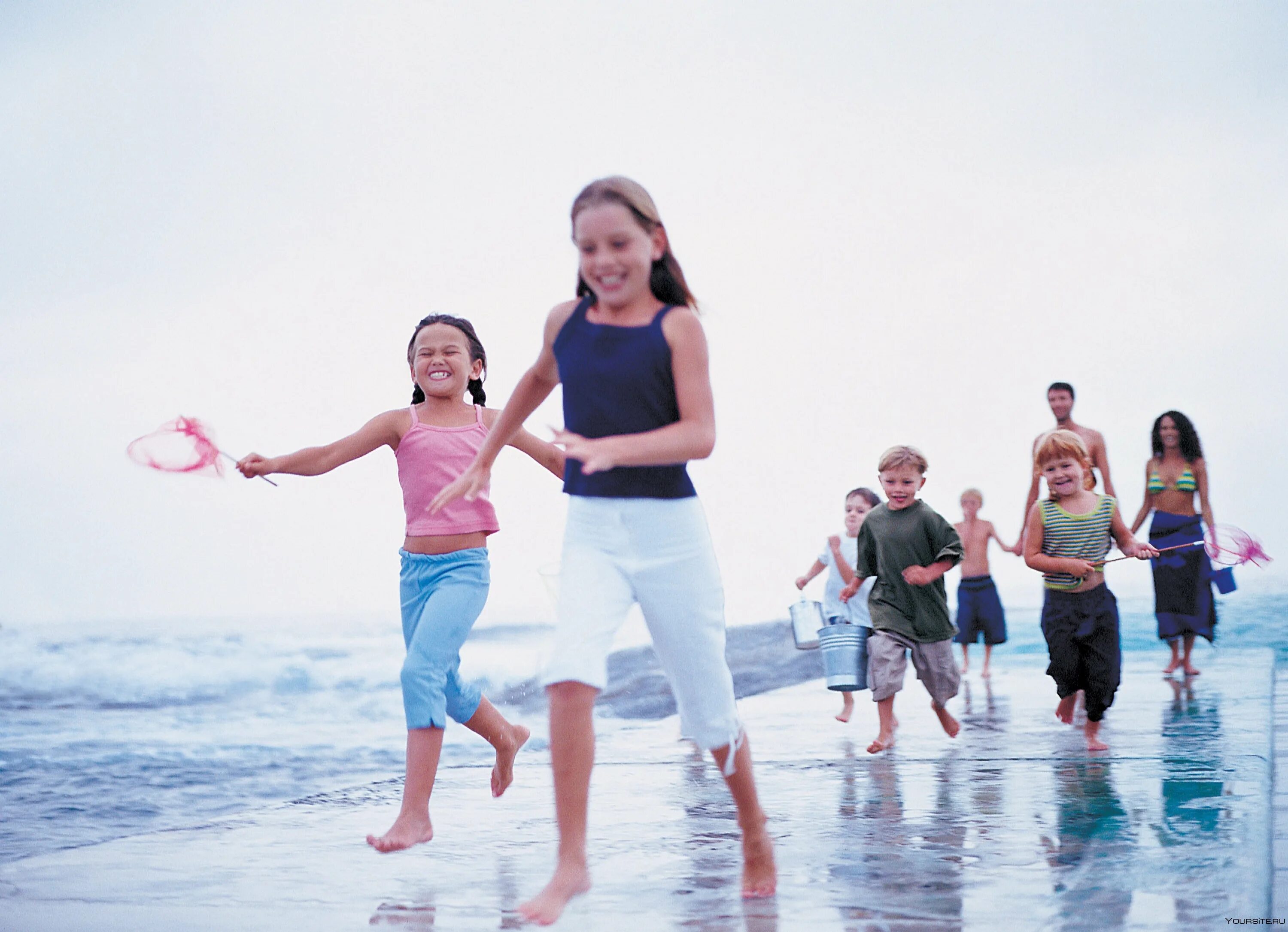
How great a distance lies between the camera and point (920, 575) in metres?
6.29

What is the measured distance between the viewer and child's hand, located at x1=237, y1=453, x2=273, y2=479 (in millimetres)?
4441

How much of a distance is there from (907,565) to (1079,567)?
2.78 ft

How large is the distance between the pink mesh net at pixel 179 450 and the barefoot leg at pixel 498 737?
1.34 metres

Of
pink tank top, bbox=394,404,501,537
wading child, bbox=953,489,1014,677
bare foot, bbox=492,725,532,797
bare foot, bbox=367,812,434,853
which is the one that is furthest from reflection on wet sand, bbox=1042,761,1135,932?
wading child, bbox=953,489,1014,677

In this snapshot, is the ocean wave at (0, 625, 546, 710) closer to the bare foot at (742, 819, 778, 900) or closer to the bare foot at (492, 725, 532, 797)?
the bare foot at (492, 725, 532, 797)

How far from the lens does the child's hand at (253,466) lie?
4441 millimetres

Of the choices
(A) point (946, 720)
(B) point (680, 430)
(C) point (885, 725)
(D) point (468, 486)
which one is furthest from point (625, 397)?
(A) point (946, 720)

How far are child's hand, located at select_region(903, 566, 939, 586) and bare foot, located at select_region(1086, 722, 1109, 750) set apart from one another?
0.94 meters

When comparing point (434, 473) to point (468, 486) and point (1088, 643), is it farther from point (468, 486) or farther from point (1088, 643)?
point (1088, 643)

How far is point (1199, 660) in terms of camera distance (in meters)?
11.3

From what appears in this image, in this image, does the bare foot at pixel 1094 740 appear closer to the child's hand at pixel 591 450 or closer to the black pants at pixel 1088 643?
the black pants at pixel 1088 643

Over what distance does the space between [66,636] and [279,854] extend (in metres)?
23.4

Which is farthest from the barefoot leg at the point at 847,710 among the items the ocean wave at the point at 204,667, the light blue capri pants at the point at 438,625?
the ocean wave at the point at 204,667

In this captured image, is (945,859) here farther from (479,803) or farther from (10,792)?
(10,792)
